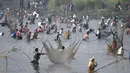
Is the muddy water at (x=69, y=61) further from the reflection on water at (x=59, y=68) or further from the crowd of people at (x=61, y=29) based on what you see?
the crowd of people at (x=61, y=29)

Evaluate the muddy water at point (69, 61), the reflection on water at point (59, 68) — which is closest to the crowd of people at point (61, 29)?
the muddy water at point (69, 61)

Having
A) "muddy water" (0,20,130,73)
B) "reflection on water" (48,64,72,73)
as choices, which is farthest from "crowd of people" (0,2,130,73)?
"reflection on water" (48,64,72,73)

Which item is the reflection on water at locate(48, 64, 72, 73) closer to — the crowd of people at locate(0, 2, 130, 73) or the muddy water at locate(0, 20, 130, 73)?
the muddy water at locate(0, 20, 130, 73)

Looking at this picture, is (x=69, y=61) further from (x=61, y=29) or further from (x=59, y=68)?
(x=61, y=29)

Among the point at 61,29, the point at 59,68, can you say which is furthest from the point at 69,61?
the point at 61,29

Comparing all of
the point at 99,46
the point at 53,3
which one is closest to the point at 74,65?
the point at 99,46

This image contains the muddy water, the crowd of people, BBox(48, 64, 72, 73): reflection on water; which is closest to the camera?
BBox(48, 64, 72, 73): reflection on water

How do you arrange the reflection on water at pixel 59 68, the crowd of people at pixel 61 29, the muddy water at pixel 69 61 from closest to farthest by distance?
the reflection on water at pixel 59 68
the muddy water at pixel 69 61
the crowd of people at pixel 61 29

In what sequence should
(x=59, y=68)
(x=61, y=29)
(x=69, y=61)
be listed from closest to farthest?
(x=59, y=68), (x=69, y=61), (x=61, y=29)

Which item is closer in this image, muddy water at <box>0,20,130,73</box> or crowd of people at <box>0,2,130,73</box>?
muddy water at <box>0,20,130,73</box>

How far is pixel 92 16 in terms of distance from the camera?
54.4 m

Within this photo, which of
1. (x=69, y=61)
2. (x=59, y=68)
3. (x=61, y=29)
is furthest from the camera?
(x=61, y=29)

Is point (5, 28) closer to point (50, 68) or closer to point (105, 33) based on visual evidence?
point (105, 33)

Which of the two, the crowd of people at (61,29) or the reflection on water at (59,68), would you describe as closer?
the reflection on water at (59,68)
